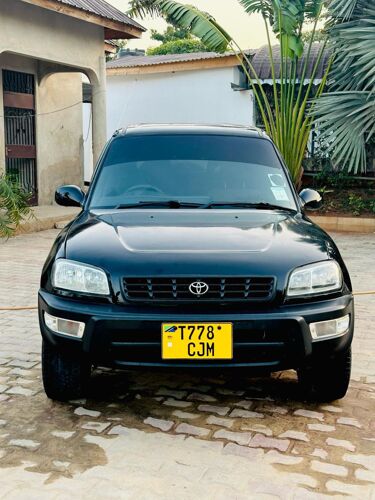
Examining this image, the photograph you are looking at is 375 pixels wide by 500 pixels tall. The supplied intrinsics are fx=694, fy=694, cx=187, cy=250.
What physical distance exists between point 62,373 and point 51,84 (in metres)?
12.2

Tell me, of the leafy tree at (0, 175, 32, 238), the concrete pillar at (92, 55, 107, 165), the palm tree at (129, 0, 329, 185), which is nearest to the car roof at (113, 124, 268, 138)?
the leafy tree at (0, 175, 32, 238)

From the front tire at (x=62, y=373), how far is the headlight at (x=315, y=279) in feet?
4.09

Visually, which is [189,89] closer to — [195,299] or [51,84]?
[51,84]

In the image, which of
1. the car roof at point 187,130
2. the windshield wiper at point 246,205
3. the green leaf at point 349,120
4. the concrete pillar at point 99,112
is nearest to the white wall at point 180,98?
the concrete pillar at point 99,112

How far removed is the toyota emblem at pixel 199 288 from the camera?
3.54 m

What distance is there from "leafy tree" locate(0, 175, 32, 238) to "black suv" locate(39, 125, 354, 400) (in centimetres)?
686

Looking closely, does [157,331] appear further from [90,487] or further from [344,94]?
[344,94]

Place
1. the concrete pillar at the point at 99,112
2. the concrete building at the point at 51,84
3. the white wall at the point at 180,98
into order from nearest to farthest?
the concrete building at the point at 51,84 → the concrete pillar at the point at 99,112 → the white wall at the point at 180,98

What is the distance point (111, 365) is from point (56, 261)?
0.66m

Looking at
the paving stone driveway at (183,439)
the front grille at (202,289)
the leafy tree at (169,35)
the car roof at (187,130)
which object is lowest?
the paving stone driveway at (183,439)

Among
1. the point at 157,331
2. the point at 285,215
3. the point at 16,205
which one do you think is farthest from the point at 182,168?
the point at 16,205

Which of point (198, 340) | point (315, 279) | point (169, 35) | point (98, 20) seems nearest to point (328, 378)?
point (315, 279)

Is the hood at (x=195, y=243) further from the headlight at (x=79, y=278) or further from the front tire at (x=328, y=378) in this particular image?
the front tire at (x=328, y=378)

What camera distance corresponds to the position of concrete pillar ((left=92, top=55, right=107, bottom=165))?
14.3 m
